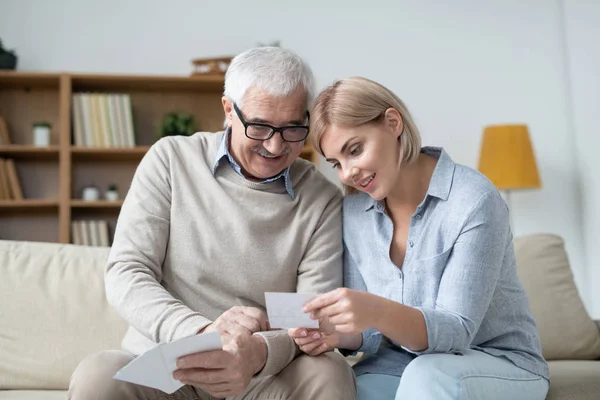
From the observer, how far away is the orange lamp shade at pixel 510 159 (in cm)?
A: 390

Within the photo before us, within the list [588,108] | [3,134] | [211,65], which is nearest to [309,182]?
[211,65]

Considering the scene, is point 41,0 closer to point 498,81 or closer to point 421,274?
point 498,81

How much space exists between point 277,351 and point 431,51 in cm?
317

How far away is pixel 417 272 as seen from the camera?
5.43ft

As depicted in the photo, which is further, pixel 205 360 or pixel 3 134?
pixel 3 134

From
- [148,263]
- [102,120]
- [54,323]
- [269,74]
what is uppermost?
[269,74]

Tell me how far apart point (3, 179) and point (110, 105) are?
0.69m

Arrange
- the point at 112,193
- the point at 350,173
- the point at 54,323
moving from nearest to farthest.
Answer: the point at 350,173, the point at 54,323, the point at 112,193

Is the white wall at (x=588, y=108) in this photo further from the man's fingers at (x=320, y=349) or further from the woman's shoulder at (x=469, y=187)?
the man's fingers at (x=320, y=349)


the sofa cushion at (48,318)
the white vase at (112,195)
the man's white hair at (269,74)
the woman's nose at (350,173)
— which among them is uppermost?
the man's white hair at (269,74)

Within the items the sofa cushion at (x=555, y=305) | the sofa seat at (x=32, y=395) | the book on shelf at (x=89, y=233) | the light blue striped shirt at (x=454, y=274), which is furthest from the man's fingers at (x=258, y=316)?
the book on shelf at (x=89, y=233)

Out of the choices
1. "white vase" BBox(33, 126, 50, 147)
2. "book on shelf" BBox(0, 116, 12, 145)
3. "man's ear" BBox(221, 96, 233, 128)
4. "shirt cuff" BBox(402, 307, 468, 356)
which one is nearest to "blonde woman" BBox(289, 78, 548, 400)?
"shirt cuff" BBox(402, 307, 468, 356)

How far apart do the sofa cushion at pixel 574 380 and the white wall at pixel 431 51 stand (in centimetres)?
216

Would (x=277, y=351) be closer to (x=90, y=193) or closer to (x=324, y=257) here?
(x=324, y=257)
